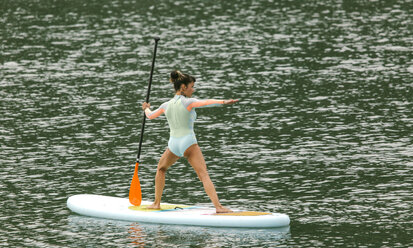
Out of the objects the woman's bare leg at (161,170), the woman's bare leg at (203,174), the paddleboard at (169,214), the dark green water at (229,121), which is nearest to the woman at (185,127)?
the woman's bare leg at (203,174)

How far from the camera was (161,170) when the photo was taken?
1877 cm

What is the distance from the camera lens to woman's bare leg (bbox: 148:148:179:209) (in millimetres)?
18609

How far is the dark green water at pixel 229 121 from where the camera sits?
59.8 ft

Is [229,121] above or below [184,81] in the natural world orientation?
below

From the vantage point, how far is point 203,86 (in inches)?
1340

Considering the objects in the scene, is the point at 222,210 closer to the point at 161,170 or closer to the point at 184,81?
the point at 161,170

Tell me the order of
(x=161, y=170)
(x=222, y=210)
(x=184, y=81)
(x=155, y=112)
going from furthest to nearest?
(x=161, y=170) → (x=155, y=112) → (x=184, y=81) → (x=222, y=210)

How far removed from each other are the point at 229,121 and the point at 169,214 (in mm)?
10352

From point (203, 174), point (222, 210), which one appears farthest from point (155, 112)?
point (222, 210)

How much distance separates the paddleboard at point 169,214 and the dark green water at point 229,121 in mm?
180

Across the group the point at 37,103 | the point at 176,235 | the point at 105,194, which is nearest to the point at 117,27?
the point at 37,103

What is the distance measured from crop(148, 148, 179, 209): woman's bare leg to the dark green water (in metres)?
0.66

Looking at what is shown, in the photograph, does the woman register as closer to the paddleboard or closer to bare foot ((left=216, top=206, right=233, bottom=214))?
bare foot ((left=216, top=206, right=233, bottom=214))

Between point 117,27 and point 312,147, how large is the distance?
25.9 metres
